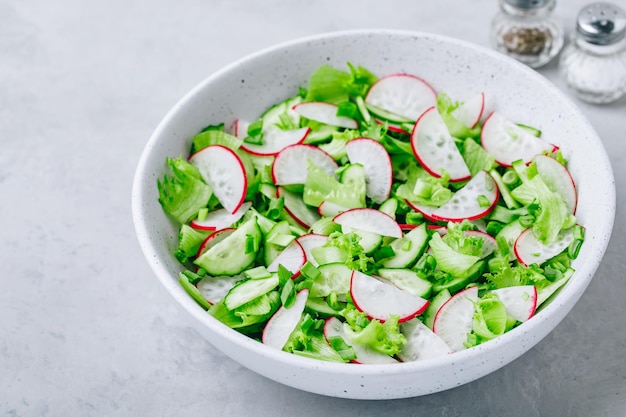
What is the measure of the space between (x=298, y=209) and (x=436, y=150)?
0.44 m

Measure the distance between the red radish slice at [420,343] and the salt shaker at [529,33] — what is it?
4.56 feet

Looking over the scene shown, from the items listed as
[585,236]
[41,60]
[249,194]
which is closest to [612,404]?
[585,236]

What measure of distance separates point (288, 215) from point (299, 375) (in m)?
0.59

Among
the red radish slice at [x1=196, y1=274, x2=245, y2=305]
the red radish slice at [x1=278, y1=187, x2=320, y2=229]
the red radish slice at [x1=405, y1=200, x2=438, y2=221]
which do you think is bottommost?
the red radish slice at [x1=196, y1=274, x2=245, y2=305]

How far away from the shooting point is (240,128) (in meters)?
2.66

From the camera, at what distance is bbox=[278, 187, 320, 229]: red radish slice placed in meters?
2.39

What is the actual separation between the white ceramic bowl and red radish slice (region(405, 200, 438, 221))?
0.40 m

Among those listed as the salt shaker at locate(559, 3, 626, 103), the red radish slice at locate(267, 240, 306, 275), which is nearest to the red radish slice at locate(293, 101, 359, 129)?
the red radish slice at locate(267, 240, 306, 275)

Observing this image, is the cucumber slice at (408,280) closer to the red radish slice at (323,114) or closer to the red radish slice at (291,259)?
the red radish slice at (291,259)

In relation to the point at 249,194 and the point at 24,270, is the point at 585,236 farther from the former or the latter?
the point at 24,270

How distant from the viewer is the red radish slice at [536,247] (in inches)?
86.8

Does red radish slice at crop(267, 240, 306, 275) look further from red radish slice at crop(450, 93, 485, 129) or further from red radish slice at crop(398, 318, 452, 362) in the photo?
red radish slice at crop(450, 93, 485, 129)

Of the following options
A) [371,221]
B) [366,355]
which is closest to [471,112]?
[371,221]

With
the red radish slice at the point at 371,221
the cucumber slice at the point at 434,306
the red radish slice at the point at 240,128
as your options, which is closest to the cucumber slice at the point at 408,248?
the red radish slice at the point at 371,221
